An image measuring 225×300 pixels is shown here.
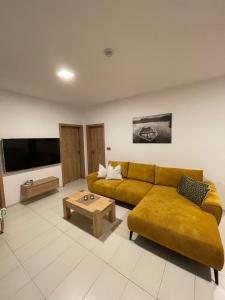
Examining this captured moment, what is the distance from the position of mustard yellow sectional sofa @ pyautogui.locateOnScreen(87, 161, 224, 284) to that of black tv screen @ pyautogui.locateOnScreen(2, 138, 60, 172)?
5.99 ft

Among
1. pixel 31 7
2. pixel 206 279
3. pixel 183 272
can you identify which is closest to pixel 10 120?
pixel 31 7

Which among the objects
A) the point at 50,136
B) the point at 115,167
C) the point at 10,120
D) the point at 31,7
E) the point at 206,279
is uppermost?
the point at 31,7

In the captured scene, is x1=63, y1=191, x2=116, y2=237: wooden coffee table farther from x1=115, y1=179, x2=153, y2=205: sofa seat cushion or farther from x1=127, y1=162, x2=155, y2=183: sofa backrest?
x1=127, y1=162, x2=155, y2=183: sofa backrest

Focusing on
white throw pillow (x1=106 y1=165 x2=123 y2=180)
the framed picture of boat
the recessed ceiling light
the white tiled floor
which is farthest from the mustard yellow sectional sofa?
the recessed ceiling light

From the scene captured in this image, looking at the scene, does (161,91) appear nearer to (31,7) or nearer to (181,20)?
(181,20)

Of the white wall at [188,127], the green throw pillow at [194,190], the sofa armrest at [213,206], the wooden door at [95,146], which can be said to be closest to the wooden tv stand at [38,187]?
the wooden door at [95,146]

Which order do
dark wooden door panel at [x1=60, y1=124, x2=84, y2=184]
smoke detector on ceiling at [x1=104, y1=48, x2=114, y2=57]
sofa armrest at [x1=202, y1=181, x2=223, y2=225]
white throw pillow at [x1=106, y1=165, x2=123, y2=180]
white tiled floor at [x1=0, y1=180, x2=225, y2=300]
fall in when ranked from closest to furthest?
white tiled floor at [x1=0, y1=180, x2=225, y2=300], smoke detector on ceiling at [x1=104, y1=48, x2=114, y2=57], sofa armrest at [x1=202, y1=181, x2=223, y2=225], white throw pillow at [x1=106, y1=165, x2=123, y2=180], dark wooden door panel at [x1=60, y1=124, x2=84, y2=184]

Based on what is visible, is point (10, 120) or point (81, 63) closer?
point (81, 63)

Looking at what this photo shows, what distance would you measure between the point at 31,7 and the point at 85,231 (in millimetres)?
2681

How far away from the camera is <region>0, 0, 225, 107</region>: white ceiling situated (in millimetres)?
1121

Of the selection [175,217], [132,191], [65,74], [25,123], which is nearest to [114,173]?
[132,191]

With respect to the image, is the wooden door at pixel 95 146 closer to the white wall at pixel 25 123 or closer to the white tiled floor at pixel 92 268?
the white wall at pixel 25 123

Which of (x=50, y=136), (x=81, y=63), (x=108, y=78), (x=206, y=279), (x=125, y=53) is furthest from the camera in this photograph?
Answer: (x=50, y=136)

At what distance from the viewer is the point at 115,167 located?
3475 mm
